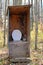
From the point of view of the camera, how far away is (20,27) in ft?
18.1

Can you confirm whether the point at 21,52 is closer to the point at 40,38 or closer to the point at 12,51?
the point at 12,51

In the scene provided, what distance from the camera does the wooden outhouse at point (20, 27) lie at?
4864 mm

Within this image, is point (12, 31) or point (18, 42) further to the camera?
point (12, 31)

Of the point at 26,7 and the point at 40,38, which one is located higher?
the point at 26,7

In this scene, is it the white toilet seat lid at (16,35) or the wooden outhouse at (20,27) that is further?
the white toilet seat lid at (16,35)

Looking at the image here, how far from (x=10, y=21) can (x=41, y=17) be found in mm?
5719

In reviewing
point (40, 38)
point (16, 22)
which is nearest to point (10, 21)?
point (16, 22)

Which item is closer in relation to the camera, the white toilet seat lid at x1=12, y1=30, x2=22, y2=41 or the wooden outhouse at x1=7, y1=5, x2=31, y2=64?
the wooden outhouse at x1=7, y1=5, x2=31, y2=64

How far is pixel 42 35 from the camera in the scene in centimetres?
944

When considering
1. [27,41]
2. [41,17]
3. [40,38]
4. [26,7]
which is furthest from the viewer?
[41,17]

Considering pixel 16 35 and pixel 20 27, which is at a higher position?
pixel 20 27

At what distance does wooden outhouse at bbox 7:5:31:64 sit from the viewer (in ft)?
16.0

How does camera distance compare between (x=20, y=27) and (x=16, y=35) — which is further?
(x=20, y=27)

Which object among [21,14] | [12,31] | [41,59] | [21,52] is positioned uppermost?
[21,14]
